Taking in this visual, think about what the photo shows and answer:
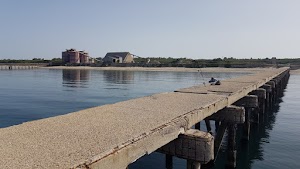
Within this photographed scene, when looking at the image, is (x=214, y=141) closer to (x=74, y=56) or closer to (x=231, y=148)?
(x=231, y=148)

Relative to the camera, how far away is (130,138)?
19.9ft

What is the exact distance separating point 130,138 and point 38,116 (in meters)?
18.0

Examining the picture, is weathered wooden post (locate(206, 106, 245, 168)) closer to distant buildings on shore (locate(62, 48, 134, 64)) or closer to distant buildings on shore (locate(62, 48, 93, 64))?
distant buildings on shore (locate(62, 48, 134, 64))

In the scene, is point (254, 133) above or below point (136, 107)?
below

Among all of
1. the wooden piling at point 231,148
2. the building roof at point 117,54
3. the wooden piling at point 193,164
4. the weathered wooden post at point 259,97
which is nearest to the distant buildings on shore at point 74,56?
the building roof at point 117,54

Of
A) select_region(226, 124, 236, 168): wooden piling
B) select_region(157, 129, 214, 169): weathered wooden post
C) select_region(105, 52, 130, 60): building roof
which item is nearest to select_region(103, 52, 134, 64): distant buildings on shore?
select_region(105, 52, 130, 60): building roof

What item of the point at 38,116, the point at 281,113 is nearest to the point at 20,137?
the point at 38,116

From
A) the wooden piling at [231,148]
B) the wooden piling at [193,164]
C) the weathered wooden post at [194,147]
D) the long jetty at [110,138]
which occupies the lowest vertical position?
the wooden piling at [231,148]

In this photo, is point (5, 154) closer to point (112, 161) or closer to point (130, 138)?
point (112, 161)

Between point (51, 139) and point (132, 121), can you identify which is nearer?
point (51, 139)

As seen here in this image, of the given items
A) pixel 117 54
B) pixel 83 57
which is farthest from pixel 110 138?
pixel 83 57

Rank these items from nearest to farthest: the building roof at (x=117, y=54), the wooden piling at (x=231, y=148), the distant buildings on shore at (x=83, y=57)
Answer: the wooden piling at (x=231, y=148) → the distant buildings on shore at (x=83, y=57) → the building roof at (x=117, y=54)

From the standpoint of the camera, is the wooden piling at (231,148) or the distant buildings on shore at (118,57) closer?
the wooden piling at (231,148)

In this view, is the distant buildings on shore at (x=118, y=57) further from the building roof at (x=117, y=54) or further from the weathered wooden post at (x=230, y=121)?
the weathered wooden post at (x=230, y=121)
